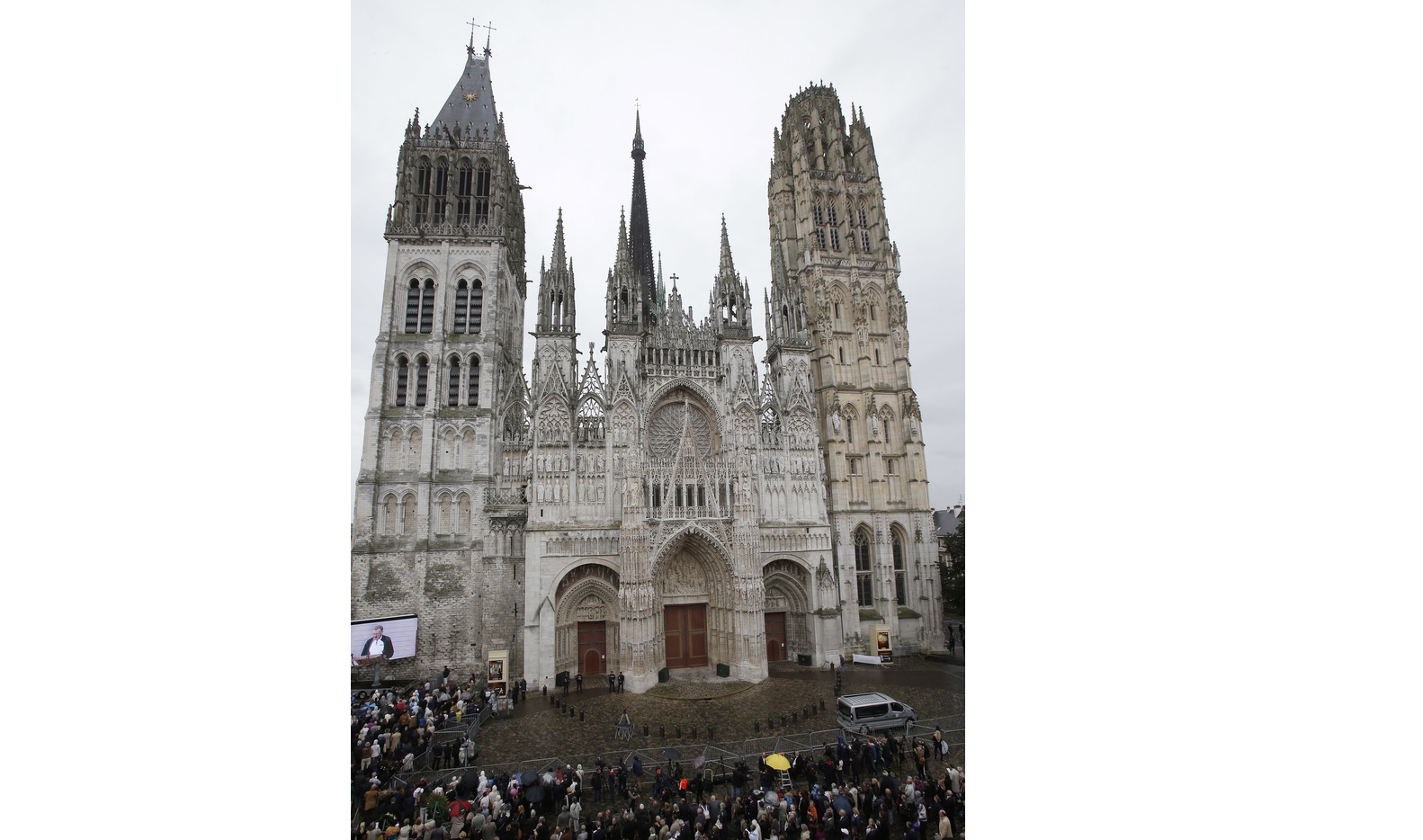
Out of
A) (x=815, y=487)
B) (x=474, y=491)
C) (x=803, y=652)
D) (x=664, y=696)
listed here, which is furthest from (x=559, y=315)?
(x=803, y=652)

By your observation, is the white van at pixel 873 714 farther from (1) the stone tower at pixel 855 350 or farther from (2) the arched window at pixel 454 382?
(2) the arched window at pixel 454 382

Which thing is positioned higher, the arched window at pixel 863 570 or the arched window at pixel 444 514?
the arched window at pixel 444 514

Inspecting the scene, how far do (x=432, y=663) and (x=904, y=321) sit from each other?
1106 inches

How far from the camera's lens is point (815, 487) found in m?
27.3

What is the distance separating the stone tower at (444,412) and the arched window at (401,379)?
0.05m

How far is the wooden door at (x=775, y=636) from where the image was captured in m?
26.3

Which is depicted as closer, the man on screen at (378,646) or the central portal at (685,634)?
the man on screen at (378,646)

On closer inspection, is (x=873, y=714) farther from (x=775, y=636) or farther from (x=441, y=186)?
(x=441, y=186)

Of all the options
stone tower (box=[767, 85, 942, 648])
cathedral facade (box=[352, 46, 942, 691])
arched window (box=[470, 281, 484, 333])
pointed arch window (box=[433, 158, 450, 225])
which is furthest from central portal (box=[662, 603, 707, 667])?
pointed arch window (box=[433, 158, 450, 225])

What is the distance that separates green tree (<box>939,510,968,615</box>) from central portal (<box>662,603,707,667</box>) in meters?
12.7

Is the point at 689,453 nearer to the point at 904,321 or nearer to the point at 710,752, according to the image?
the point at 710,752

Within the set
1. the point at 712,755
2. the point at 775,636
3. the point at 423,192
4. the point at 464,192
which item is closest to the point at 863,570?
the point at 775,636

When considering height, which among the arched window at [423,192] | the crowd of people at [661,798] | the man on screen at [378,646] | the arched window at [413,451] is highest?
the arched window at [423,192]

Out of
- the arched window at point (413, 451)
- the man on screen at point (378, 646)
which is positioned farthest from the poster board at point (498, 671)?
the arched window at point (413, 451)
